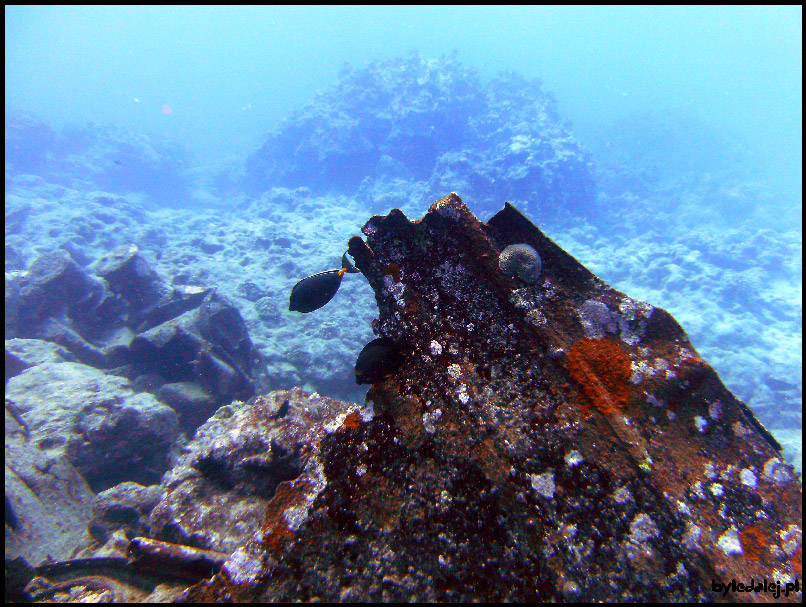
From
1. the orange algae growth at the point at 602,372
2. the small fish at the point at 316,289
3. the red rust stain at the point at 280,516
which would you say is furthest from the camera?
the small fish at the point at 316,289

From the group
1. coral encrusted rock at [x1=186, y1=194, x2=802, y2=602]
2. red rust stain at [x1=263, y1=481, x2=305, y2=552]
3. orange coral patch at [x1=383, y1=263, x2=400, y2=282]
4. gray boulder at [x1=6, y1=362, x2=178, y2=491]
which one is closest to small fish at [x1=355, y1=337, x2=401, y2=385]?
coral encrusted rock at [x1=186, y1=194, x2=802, y2=602]

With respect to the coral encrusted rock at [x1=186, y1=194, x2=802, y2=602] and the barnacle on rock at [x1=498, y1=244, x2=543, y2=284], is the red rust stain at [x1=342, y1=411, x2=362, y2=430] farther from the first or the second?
the barnacle on rock at [x1=498, y1=244, x2=543, y2=284]

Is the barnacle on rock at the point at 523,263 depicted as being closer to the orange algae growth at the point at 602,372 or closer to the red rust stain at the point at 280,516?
the orange algae growth at the point at 602,372

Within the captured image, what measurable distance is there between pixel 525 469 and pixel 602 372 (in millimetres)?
730

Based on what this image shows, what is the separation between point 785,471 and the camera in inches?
66.9

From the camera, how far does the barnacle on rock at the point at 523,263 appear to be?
2016 mm

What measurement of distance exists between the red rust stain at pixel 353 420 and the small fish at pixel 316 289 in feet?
5.37

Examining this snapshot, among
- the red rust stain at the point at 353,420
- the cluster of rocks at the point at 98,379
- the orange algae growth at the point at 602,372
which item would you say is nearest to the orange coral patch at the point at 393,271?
the red rust stain at the point at 353,420

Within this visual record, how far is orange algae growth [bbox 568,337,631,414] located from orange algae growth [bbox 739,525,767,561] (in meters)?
0.71

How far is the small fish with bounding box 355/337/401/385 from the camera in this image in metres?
2.08

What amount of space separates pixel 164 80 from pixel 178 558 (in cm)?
12425

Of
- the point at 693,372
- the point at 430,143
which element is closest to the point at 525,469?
the point at 693,372

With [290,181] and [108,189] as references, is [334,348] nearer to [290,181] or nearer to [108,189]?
[290,181]

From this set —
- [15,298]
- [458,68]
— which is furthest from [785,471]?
[458,68]
